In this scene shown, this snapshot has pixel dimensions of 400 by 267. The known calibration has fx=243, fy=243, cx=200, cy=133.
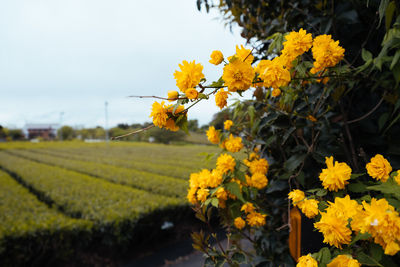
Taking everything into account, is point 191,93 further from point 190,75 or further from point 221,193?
point 221,193

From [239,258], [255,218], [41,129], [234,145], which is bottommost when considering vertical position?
[239,258]

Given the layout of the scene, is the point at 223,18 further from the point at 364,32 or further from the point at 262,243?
the point at 262,243

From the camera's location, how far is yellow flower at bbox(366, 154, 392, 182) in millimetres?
630

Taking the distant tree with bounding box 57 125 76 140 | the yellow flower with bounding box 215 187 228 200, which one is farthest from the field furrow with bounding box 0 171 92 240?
the distant tree with bounding box 57 125 76 140

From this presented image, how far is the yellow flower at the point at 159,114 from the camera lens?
1.91 feet

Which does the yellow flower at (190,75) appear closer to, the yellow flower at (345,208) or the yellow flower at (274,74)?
the yellow flower at (274,74)

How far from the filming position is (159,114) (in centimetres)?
59

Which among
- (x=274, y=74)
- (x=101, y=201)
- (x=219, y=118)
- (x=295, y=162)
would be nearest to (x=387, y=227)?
(x=274, y=74)

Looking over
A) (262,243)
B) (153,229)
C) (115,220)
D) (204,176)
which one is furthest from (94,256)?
(204,176)

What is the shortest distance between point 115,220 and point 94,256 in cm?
56

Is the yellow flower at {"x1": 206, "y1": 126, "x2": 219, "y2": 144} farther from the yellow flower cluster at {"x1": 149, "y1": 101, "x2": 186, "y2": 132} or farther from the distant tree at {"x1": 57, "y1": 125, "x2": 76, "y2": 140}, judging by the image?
the distant tree at {"x1": 57, "y1": 125, "x2": 76, "y2": 140}

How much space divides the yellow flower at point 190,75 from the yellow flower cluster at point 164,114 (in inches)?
2.3

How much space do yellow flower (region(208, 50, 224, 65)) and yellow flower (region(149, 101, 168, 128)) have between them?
17 centimetres

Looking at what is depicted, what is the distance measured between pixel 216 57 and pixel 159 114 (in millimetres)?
197
